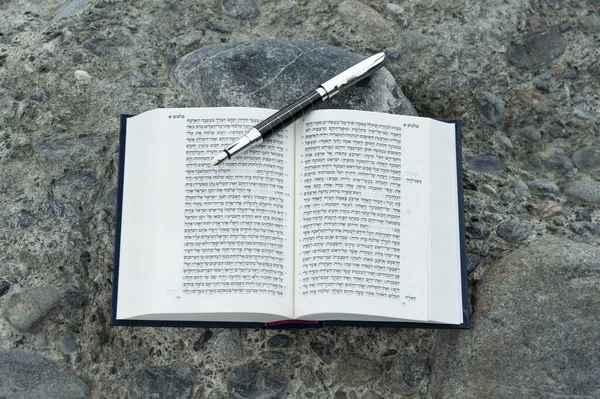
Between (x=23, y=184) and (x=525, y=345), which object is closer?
(x=525, y=345)

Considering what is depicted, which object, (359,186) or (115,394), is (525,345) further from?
(115,394)

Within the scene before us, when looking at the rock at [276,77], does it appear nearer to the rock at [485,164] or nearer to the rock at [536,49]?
the rock at [485,164]

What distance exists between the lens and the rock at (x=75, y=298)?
1.87 m

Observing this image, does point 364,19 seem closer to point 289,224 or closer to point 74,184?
point 289,224

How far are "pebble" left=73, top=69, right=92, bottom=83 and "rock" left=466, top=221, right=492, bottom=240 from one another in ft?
3.71

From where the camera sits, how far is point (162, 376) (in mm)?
1817

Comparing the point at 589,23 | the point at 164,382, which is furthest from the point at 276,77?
the point at 589,23

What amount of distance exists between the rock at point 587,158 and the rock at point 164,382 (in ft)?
4.05

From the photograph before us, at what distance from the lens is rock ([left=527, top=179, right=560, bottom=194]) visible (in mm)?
2141

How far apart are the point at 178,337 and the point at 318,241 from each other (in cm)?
42

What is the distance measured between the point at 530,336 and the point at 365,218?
18.1 inches

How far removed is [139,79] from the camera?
7.27ft

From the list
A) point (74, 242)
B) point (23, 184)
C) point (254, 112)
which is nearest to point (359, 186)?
point (254, 112)

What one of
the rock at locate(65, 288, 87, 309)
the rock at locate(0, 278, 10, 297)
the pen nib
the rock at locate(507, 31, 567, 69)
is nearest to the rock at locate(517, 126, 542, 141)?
the rock at locate(507, 31, 567, 69)
